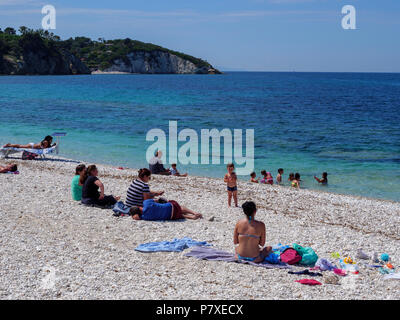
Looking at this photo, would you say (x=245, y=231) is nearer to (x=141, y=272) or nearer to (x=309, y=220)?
(x=141, y=272)

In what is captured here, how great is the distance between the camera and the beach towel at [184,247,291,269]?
746 cm

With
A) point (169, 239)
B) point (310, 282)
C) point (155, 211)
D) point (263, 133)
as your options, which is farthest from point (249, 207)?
point (263, 133)

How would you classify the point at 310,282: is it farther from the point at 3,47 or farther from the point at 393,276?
the point at 3,47

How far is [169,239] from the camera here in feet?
28.7

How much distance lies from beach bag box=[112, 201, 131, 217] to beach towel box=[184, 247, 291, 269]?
273 centimetres

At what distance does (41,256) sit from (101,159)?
48.5 ft

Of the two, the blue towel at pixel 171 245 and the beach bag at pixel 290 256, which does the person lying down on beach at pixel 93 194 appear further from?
the beach bag at pixel 290 256

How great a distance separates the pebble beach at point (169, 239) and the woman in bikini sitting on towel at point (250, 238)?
27 cm

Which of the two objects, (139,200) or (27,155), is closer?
(139,200)

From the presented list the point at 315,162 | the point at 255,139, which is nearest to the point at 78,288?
the point at 315,162

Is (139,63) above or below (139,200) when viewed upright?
above

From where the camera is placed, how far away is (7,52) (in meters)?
123

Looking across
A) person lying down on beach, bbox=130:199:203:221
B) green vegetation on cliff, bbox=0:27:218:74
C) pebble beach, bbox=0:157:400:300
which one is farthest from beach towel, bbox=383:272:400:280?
green vegetation on cliff, bbox=0:27:218:74

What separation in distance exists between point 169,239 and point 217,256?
4.55 ft
